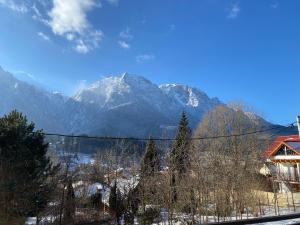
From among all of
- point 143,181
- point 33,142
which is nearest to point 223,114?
point 143,181

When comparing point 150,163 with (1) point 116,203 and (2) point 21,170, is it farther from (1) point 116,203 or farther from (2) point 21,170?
(2) point 21,170

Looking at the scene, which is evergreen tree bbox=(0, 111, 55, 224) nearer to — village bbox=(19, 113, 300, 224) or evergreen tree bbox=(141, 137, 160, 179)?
village bbox=(19, 113, 300, 224)

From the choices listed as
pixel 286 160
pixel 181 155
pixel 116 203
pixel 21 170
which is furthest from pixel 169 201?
pixel 286 160

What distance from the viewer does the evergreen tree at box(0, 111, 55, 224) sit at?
68.3 ft

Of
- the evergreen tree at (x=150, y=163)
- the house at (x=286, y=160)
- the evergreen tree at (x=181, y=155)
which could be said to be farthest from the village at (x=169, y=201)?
the house at (x=286, y=160)

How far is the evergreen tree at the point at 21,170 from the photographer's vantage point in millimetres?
20828

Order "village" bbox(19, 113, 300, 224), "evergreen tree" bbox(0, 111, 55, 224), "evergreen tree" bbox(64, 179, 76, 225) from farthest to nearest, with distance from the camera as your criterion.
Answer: "evergreen tree" bbox(64, 179, 76, 225)
"village" bbox(19, 113, 300, 224)
"evergreen tree" bbox(0, 111, 55, 224)

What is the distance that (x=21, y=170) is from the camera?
78.8 feet

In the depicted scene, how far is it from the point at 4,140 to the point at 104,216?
1226 centimetres

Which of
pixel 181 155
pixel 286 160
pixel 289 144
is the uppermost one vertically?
pixel 289 144

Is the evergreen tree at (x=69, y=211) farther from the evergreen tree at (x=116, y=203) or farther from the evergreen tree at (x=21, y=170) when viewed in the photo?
the evergreen tree at (x=116, y=203)

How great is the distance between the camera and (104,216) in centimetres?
3381

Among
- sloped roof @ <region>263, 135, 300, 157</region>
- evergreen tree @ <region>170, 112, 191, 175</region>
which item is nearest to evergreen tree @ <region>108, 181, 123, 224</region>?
evergreen tree @ <region>170, 112, 191, 175</region>

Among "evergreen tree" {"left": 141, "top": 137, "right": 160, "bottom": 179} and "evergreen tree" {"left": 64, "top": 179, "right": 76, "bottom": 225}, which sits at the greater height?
"evergreen tree" {"left": 141, "top": 137, "right": 160, "bottom": 179}
